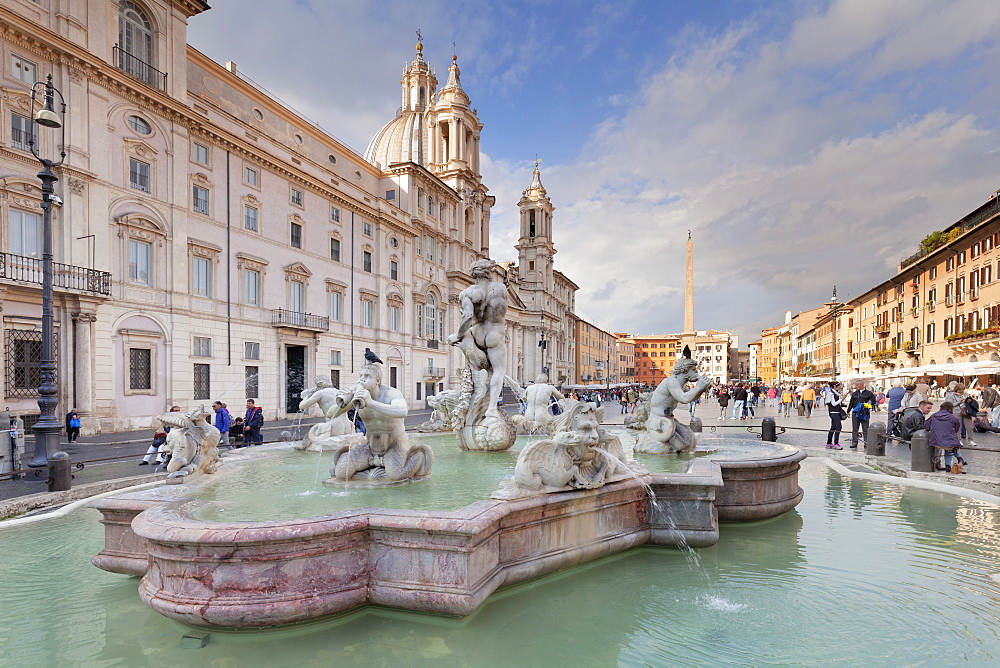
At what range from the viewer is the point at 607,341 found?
12181cm

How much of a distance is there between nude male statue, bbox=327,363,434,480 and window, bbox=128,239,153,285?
60.9 feet

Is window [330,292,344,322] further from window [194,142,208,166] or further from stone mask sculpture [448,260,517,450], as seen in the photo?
stone mask sculpture [448,260,517,450]

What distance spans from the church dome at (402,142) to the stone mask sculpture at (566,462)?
47.4 m

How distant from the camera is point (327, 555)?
367 cm

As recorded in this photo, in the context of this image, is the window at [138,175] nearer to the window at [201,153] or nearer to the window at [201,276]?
the window at [201,153]

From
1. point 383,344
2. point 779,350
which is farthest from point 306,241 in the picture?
point 779,350

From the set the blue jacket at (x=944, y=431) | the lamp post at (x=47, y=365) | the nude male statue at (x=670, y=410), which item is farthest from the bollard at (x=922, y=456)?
the lamp post at (x=47, y=365)

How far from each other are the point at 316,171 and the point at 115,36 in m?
11.7

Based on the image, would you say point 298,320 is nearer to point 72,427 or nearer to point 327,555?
point 72,427

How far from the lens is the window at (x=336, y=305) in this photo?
100 ft

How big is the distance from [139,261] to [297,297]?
878 centimetres

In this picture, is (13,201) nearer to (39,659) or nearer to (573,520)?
(39,659)

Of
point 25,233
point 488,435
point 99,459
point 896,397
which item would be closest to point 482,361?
point 488,435

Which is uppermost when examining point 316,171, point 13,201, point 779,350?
point 316,171
